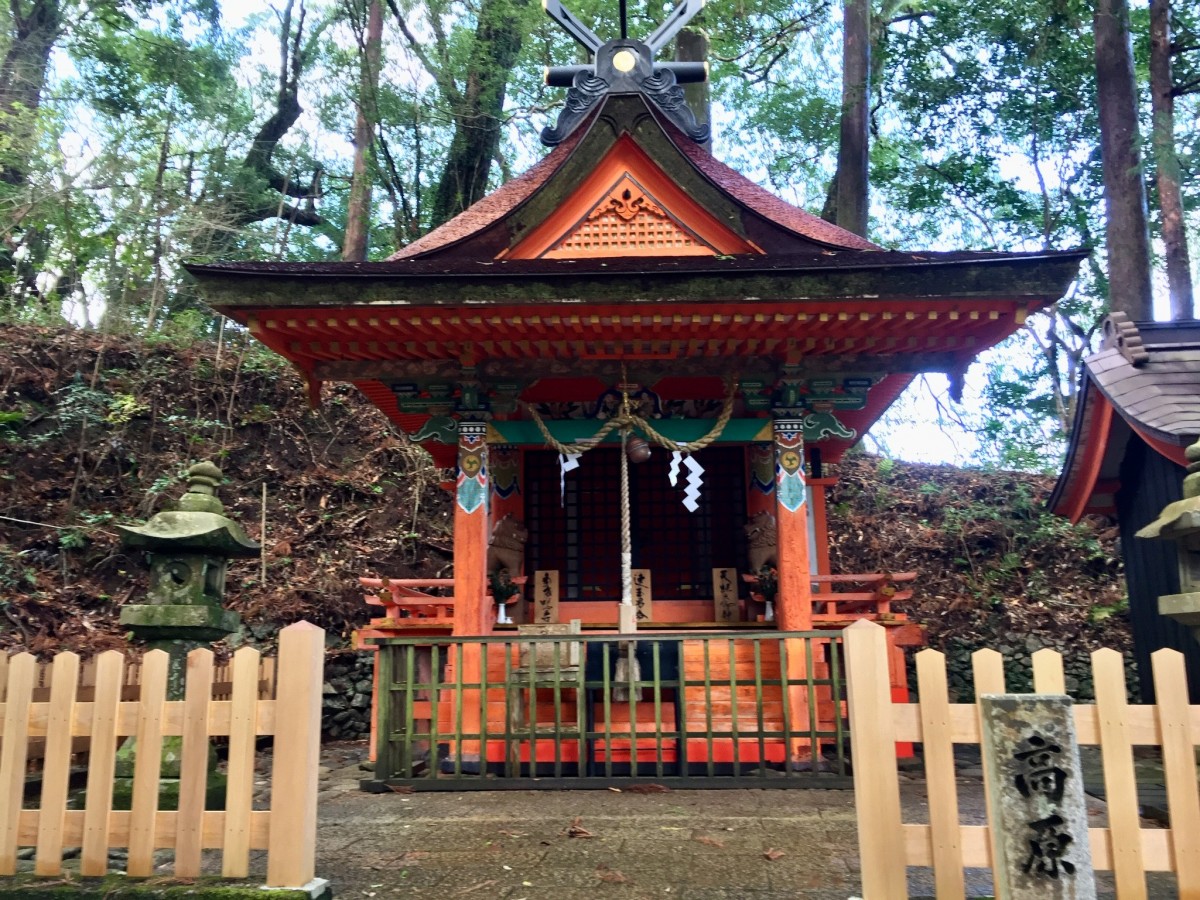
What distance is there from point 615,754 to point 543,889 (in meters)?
3.26

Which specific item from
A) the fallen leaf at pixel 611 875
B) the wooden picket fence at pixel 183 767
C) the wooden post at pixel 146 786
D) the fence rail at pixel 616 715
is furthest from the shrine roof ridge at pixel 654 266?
the fallen leaf at pixel 611 875

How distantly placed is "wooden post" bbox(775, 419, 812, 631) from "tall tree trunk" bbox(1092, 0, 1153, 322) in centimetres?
726

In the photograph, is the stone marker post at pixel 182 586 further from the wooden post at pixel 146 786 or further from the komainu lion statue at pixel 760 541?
the komainu lion statue at pixel 760 541

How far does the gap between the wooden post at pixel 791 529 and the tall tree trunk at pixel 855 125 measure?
8.74 meters

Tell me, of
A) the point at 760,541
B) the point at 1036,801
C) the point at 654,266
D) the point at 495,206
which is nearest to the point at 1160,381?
the point at 760,541

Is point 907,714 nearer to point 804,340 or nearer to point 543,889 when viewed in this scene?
point 543,889

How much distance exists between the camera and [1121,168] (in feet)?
40.4

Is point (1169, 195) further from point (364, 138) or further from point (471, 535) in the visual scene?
point (364, 138)

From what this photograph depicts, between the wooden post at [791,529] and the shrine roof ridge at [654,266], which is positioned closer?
the shrine roof ridge at [654,266]

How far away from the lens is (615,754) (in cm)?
720

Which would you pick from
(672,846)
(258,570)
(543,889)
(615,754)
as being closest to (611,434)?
(615,754)

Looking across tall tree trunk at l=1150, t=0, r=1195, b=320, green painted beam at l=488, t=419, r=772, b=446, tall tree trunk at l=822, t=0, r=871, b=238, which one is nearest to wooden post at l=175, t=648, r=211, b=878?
green painted beam at l=488, t=419, r=772, b=446

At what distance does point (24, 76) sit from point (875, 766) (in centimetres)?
2136

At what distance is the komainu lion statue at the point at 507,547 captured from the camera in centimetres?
894
